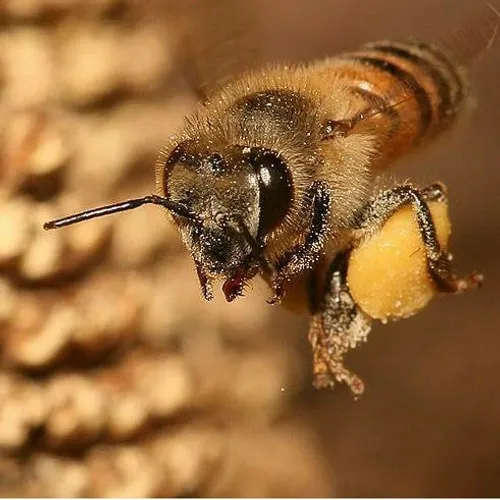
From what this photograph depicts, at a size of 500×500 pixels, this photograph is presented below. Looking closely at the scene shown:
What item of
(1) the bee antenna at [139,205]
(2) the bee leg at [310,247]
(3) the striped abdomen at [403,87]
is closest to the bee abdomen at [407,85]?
(3) the striped abdomen at [403,87]

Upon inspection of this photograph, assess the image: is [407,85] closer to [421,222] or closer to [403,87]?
[403,87]

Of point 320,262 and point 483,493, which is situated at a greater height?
point 320,262

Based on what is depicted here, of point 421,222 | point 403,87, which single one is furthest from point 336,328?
point 403,87

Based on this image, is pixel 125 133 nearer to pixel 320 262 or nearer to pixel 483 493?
pixel 320 262

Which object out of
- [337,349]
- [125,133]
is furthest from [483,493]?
[125,133]

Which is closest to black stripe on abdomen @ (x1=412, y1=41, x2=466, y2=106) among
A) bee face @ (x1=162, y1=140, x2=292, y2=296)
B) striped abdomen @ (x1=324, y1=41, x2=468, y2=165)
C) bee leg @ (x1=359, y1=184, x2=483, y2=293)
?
striped abdomen @ (x1=324, y1=41, x2=468, y2=165)

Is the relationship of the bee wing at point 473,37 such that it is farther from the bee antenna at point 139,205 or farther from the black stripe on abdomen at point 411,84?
the bee antenna at point 139,205

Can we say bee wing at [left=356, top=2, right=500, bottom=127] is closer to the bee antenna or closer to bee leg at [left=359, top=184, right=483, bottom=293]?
bee leg at [left=359, top=184, right=483, bottom=293]
